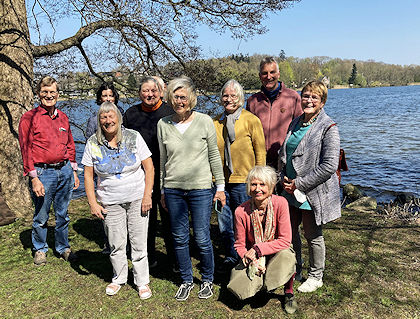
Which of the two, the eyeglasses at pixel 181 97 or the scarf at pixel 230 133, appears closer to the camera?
the eyeglasses at pixel 181 97

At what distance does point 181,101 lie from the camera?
298cm

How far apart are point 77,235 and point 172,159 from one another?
2.78m

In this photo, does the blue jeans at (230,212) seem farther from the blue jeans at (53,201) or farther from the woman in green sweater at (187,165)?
the blue jeans at (53,201)

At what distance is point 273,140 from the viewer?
143 inches

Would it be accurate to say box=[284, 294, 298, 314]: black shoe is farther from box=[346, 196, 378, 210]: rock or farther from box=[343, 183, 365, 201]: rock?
box=[343, 183, 365, 201]: rock

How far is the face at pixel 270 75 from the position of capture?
3.54 m

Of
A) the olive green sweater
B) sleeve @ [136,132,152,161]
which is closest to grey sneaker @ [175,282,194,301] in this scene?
the olive green sweater

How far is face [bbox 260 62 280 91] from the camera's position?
3.54 m

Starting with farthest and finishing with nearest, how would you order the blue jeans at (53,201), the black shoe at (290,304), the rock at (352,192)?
the rock at (352,192) < the blue jeans at (53,201) < the black shoe at (290,304)

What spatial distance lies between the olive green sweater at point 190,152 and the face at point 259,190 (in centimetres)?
44

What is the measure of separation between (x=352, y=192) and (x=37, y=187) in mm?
9277

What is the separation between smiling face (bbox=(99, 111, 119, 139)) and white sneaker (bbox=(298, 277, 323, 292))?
2.43 m

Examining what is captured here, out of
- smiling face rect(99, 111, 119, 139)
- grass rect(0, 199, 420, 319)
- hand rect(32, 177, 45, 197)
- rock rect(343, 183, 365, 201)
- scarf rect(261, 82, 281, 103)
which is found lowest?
rock rect(343, 183, 365, 201)

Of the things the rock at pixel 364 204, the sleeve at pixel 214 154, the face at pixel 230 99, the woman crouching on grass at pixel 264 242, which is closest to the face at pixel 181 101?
the sleeve at pixel 214 154
